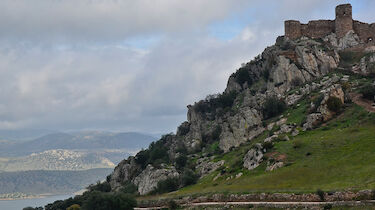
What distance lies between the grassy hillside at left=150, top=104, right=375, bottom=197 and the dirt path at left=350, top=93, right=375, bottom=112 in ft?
4.66

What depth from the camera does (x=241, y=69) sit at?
152 metres

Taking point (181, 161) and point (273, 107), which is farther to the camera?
point (181, 161)

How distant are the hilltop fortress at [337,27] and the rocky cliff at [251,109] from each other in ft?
6.56

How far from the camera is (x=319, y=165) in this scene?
80.3 m

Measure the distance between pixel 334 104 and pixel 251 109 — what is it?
23.6 m

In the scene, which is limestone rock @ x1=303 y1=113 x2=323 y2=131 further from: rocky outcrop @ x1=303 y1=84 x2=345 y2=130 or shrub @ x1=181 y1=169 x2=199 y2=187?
shrub @ x1=181 y1=169 x2=199 y2=187

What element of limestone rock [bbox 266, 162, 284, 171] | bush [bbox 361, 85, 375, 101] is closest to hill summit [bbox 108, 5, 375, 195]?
bush [bbox 361, 85, 375, 101]

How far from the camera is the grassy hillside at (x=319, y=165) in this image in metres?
71.1

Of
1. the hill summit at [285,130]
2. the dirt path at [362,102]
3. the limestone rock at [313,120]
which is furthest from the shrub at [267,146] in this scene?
the dirt path at [362,102]

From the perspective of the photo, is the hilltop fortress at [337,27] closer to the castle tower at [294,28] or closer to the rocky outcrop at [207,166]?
the castle tower at [294,28]

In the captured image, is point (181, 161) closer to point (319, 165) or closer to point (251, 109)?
point (251, 109)

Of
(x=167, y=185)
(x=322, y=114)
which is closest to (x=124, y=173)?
(x=167, y=185)

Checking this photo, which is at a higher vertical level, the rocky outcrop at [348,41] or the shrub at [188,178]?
the rocky outcrop at [348,41]

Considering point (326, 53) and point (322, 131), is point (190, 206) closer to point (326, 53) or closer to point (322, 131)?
point (322, 131)
